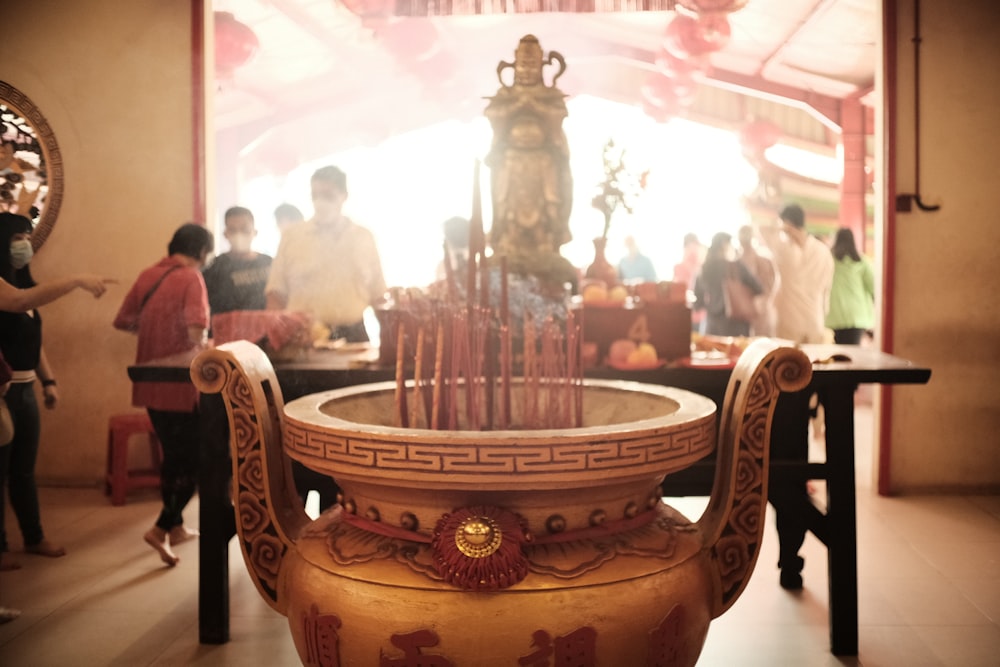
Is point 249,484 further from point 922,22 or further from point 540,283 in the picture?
point 922,22

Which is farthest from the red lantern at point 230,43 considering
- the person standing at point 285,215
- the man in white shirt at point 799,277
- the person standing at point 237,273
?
the man in white shirt at point 799,277

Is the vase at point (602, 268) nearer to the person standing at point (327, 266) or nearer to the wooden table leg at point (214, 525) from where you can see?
the person standing at point (327, 266)

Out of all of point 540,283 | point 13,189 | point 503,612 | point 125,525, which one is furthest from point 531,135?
point 13,189

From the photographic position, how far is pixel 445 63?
7.44 metres

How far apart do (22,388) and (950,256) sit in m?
3.91

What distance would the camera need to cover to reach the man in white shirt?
4688mm

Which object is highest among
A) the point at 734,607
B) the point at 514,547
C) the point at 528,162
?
the point at 528,162

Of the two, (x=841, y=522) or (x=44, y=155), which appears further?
(x=44, y=155)

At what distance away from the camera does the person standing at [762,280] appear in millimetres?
4703

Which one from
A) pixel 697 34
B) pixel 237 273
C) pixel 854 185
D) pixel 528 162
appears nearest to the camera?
pixel 528 162

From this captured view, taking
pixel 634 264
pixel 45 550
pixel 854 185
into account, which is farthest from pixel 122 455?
pixel 854 185

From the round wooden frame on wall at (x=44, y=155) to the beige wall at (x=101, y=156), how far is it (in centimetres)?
3

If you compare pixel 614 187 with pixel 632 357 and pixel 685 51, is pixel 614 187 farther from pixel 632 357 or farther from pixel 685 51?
pixel 685 51

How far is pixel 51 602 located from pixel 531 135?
7.14 feet
